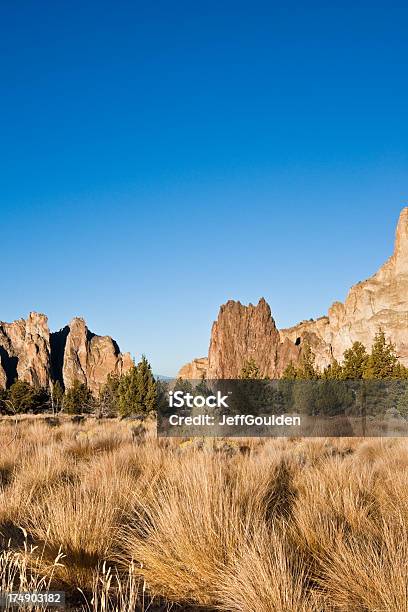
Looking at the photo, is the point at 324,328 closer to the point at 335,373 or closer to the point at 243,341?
the point at 243,341

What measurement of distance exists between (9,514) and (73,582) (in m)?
1.58

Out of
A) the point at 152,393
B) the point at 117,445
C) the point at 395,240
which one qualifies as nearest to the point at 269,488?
the point at 117,445

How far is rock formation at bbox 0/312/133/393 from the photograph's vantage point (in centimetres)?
15988

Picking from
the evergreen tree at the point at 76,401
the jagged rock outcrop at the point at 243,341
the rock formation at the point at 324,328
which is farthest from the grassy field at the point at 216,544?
the jagged rock outcrop at the point at 243,341

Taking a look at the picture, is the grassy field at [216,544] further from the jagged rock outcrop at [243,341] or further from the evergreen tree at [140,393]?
the jagged rock outcrop at [243,341]

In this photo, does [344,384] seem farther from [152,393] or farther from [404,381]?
[152,393]

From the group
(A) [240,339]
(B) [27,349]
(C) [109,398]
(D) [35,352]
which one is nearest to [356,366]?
(C) [109,398]

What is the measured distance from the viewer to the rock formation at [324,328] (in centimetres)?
9575

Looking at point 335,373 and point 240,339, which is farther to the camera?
point 240,339

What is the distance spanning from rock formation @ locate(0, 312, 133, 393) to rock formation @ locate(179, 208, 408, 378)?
32.4 metres

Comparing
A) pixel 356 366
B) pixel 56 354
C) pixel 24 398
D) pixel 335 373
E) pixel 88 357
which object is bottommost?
pixel 24 398

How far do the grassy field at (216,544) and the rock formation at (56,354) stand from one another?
6184 inches

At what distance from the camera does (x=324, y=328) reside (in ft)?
447

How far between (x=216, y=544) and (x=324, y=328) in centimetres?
13831
